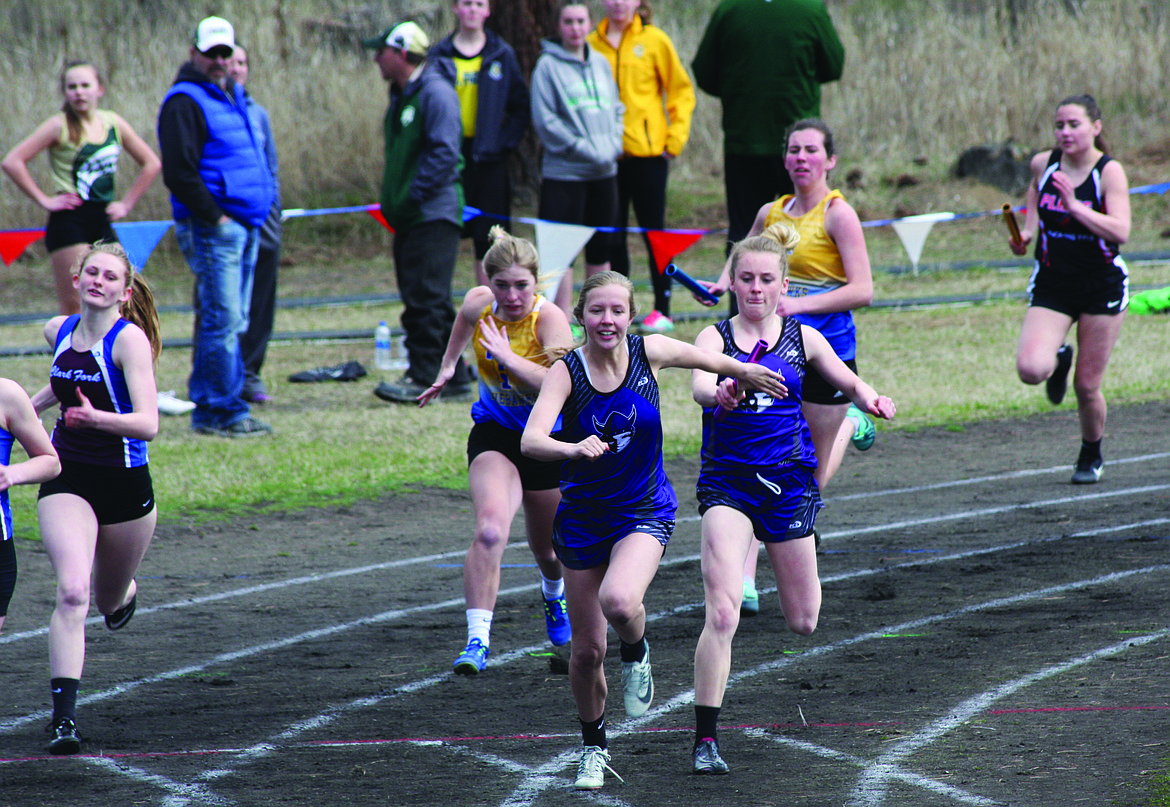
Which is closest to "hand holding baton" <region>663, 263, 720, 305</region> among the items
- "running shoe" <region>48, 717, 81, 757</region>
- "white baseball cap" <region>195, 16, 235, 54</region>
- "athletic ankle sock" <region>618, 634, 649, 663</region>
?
"athletic ankle sock" <region>618, 634, 649, 663</region>

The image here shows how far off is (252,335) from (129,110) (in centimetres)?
1133

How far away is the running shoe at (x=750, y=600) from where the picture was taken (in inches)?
251

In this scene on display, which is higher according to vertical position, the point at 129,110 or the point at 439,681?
the point at 129,110

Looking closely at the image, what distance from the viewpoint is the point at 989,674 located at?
18.2 feet

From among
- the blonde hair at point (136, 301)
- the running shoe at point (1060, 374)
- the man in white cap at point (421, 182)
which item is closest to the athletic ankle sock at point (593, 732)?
the blonde hair at point (136, 301)

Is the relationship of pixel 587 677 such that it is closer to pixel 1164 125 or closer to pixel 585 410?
pixel 585 410

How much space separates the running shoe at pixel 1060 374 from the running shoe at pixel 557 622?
4093 mm

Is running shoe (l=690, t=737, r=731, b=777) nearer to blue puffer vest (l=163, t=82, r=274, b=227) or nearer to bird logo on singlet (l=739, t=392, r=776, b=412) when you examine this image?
bird logo on singlet (l=739, t=392, r=776, b=412)

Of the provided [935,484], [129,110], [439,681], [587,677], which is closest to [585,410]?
[587,677]

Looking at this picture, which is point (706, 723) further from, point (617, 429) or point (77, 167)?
point (77, 167)

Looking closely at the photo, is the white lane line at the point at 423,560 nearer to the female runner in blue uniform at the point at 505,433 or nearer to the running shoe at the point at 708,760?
the female runner in blue uniform at the point at 505,433

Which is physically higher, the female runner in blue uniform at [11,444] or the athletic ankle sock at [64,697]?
the female runner in blue uniform at [11,444]

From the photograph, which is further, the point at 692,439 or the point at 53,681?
the point at 692,439

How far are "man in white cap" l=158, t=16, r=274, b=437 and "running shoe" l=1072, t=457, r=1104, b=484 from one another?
18.2 feet
